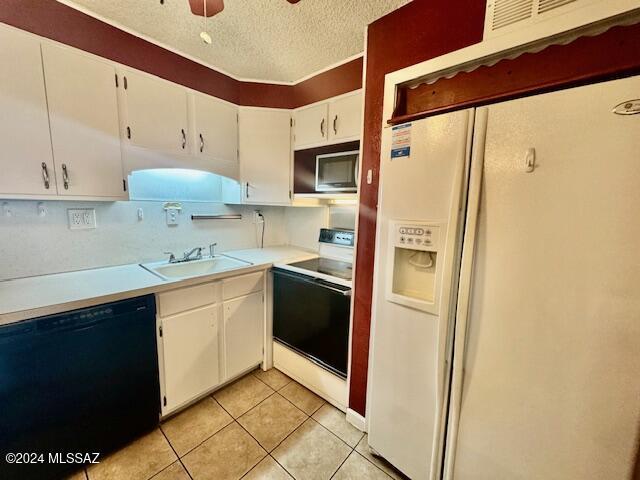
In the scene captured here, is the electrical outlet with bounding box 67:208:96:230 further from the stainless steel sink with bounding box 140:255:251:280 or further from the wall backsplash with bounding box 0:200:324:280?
the stainless steel sink with bounding box 140:255:251:280

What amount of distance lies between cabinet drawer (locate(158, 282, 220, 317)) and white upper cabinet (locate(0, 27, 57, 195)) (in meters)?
0.83

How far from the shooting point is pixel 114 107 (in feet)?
5.04

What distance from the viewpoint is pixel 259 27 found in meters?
1.54

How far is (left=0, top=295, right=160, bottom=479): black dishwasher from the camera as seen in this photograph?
1.12 m

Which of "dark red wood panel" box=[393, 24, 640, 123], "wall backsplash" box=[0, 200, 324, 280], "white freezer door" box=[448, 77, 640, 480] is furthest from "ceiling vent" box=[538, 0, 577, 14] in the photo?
"wall backsplash" box=[0, 200, 324, 280]

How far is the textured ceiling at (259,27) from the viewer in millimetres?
1375

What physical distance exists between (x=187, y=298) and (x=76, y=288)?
0.54 m

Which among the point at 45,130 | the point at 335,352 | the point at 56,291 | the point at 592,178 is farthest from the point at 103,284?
the point at 592,178

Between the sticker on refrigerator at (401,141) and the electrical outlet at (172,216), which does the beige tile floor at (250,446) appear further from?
the sticker on refrigerator at (401,141)

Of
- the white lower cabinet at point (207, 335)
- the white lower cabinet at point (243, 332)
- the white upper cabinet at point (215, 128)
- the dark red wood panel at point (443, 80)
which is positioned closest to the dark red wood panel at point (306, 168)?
the white upper cabinet at point (215, 128)

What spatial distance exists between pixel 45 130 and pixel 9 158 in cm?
21

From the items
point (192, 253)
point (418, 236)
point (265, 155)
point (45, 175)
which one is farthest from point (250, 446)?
point (265, 155)

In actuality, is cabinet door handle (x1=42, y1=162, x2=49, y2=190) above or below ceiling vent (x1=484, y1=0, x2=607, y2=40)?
below

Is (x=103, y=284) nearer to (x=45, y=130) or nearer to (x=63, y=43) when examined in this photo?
(x=45, y=130)
